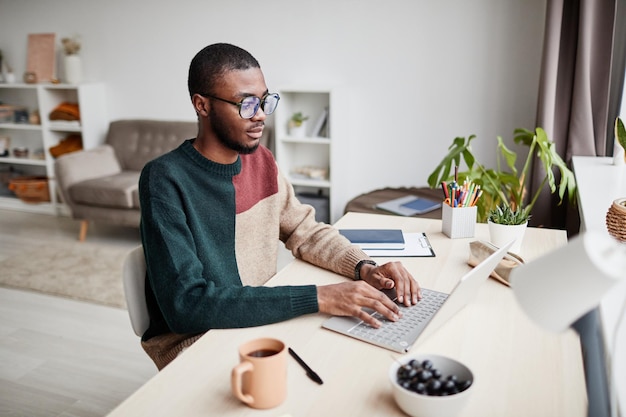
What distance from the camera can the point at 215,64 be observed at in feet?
4.65

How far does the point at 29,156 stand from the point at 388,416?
16.3ft

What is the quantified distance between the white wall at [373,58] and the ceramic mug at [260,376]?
3024mm

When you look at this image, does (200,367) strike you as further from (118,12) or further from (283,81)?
(118,12)

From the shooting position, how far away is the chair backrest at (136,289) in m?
1.44

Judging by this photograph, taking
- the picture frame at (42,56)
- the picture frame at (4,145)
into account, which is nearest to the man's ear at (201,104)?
the picture frame at (42,56)

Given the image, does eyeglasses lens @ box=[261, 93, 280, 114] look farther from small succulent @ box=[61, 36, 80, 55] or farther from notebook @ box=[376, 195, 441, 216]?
small succulent @ box=[61, 36, 80, 55]

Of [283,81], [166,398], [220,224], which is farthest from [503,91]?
[166,398]

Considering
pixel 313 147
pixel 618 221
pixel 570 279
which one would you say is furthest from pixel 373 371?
pixel 313 147

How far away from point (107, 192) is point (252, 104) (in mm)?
2867

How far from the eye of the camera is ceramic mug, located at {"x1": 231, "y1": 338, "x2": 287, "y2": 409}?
89 cm

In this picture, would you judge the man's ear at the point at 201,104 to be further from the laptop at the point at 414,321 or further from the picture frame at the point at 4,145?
the picture frame at the point at 4,145

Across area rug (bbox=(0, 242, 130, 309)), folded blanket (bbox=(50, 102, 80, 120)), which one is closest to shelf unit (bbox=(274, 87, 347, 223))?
area rug (bbox=(0, 242, 130, 309))

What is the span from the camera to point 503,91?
11.6 feet

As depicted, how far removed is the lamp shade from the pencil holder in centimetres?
106
